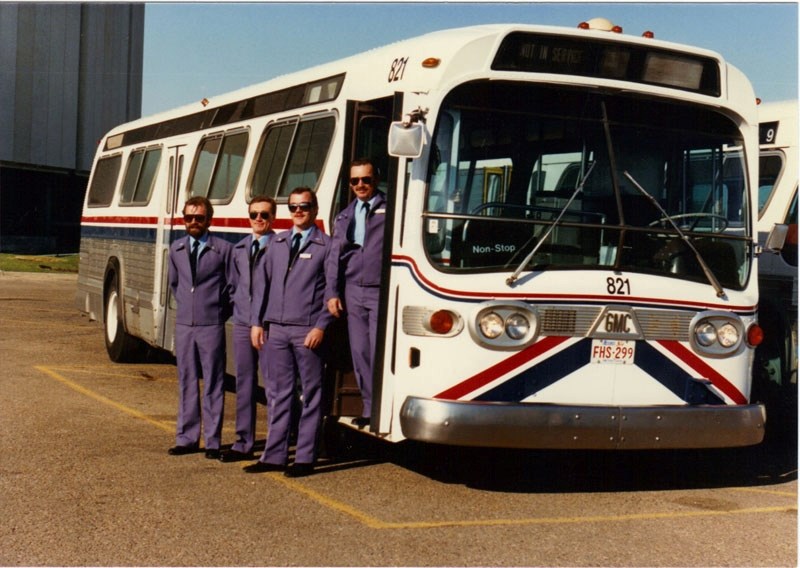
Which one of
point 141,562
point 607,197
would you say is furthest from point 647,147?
point 141,562

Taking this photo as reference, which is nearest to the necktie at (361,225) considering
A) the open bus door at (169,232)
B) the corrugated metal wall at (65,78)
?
the open bus door at (169,232)

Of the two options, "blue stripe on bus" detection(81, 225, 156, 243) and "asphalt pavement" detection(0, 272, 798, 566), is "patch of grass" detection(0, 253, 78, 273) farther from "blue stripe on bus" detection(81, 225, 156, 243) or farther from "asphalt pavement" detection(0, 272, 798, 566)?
"asphalt pavement" detection(0, 272, 798, 566)

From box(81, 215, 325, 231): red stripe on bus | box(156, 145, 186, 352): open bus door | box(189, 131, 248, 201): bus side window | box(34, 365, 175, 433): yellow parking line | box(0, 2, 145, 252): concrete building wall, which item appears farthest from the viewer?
box(0, 2, 145, 252): concrete building wall

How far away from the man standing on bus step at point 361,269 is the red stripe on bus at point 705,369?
1900 millimetres

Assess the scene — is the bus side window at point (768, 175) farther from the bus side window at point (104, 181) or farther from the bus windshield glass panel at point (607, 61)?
the bus side window at point (104, 181)

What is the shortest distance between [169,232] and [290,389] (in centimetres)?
515

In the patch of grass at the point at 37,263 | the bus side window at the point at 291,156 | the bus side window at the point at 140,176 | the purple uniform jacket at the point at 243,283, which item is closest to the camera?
the purple uniform jacket at the point at 243,283

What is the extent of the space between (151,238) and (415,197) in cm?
659

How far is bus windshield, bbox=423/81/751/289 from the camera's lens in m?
7.38

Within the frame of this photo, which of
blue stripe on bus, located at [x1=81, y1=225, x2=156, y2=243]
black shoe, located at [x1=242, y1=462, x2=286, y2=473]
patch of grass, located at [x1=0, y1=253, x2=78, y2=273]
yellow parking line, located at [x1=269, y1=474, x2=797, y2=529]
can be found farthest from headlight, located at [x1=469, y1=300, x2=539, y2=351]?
patch of grass, located at [x1=0, y1=253, x2=78, y2=273]

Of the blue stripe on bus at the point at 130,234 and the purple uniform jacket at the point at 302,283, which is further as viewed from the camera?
the blue stripe on bus at the point at 130,234

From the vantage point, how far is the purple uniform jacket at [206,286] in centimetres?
862

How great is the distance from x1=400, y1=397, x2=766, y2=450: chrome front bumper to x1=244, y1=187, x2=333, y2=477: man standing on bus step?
3.11 feet

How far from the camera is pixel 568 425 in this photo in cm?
723
